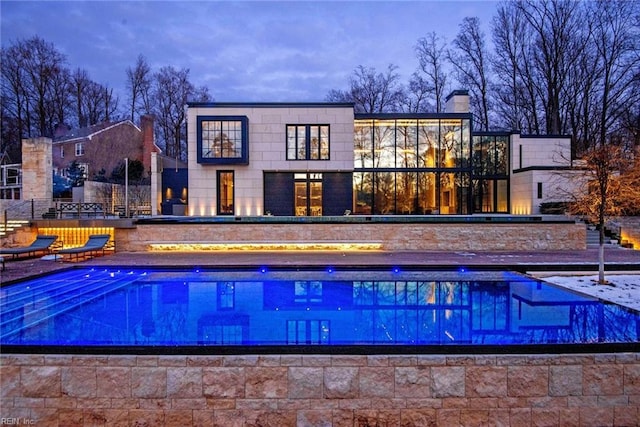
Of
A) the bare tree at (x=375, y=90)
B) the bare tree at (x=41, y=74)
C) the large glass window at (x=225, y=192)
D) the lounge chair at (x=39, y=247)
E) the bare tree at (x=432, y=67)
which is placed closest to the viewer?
the lounge chair at (x=39, y=247)

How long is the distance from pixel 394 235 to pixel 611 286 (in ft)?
24.5

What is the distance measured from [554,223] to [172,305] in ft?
45.7

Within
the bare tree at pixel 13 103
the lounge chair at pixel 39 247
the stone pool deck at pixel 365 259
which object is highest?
the bare tree at pixel 13 103

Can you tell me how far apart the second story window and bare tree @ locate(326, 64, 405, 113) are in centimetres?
1657

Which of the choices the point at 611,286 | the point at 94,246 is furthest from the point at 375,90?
the point at 611,286

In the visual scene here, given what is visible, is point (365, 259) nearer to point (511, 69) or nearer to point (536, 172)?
point (536, 172)

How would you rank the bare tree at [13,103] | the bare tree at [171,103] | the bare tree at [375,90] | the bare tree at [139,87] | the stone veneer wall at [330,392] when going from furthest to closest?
the bare tree at [171,103] < the bare tree at [139,87] < the bare tree at [375,90] < the bare tree at [13,103] < the stone veneer wall at [330,392]

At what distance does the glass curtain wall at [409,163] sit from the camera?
22391mm

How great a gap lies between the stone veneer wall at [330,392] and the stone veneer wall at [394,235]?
428 inches

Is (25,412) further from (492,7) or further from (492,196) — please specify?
(492,7)

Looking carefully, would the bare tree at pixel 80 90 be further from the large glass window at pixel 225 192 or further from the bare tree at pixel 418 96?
the bare tree at pixel 418 96

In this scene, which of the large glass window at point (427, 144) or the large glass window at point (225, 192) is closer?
the large glass window at point (225, 192)

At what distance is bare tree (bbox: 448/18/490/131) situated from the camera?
3375cm

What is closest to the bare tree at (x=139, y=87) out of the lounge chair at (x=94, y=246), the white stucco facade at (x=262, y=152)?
the white stucco facade at (x=262, y=152)
